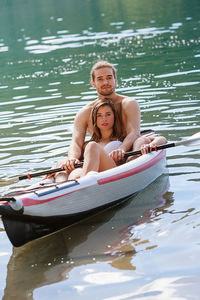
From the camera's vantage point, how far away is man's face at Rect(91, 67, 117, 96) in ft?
21.1

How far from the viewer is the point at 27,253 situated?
4.84 m

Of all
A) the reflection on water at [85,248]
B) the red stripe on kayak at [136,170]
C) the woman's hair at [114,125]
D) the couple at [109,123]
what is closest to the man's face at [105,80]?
the couple at [109,123]

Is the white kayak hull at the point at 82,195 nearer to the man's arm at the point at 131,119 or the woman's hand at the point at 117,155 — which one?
the woman's hand at the point at 117,155

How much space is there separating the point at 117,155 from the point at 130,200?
51 centimetres

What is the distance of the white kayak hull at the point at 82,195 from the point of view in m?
4.55

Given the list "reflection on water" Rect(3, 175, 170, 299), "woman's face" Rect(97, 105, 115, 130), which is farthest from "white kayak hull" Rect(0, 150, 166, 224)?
"woman's face" Rect(97, 105, 115, 130)

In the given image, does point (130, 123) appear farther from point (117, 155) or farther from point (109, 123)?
point (117, 155)

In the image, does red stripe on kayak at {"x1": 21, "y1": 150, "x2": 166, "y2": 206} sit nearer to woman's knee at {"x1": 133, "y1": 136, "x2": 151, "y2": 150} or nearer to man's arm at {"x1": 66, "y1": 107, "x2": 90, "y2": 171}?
woman's knee at {"x1": 133, "y1": 136, "x2": 151, "y2": 150}

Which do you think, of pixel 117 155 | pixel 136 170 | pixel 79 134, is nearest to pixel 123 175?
pixel 136 170

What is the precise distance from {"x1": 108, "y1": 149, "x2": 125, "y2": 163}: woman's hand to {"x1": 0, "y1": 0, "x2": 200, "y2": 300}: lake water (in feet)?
1.60

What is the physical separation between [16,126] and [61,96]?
2.28m

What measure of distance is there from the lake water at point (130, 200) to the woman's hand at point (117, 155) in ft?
1.60

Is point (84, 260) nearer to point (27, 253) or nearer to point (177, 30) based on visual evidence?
point (27, 253)

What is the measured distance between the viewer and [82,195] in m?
5.01
